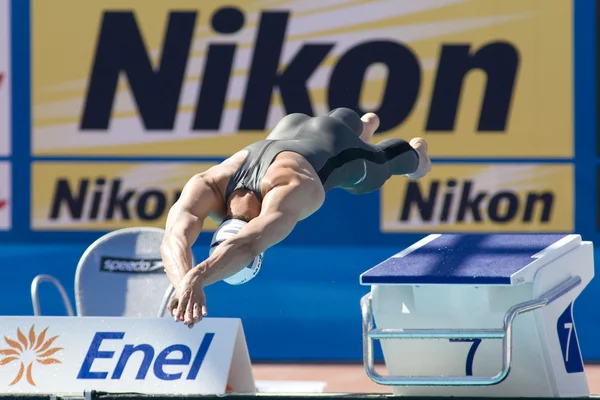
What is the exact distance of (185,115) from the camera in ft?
30.7

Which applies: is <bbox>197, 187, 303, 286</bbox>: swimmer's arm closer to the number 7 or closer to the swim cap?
the swim cap

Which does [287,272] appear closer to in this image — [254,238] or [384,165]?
[384,165]

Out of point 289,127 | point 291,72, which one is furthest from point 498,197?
point 289,127

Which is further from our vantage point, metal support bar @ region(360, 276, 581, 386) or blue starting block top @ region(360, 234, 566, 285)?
blue starting block top @ region(360, 234, 566, 285)

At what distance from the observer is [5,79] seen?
30.8ft

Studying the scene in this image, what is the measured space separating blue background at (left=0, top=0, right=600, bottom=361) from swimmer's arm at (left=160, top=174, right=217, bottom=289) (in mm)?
2798

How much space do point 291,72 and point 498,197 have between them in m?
1.76

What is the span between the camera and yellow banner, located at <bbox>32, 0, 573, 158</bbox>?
30.0 feet

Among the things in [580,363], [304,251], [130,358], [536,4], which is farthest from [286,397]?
[536,4]

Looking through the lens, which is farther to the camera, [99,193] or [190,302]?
[99,193]

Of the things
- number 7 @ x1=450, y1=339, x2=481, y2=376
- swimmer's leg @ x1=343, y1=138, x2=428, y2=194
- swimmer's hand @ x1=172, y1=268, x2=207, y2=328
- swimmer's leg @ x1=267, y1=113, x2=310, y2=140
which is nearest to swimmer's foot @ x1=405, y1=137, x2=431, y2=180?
swimmer's leg @ x1=343, y1=138, x2=428, y2=194

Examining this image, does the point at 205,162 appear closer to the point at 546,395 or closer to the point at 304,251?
the point at 304,251

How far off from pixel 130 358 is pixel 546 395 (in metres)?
1.91

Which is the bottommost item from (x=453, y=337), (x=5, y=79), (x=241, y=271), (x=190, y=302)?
(x=453, y=337)
